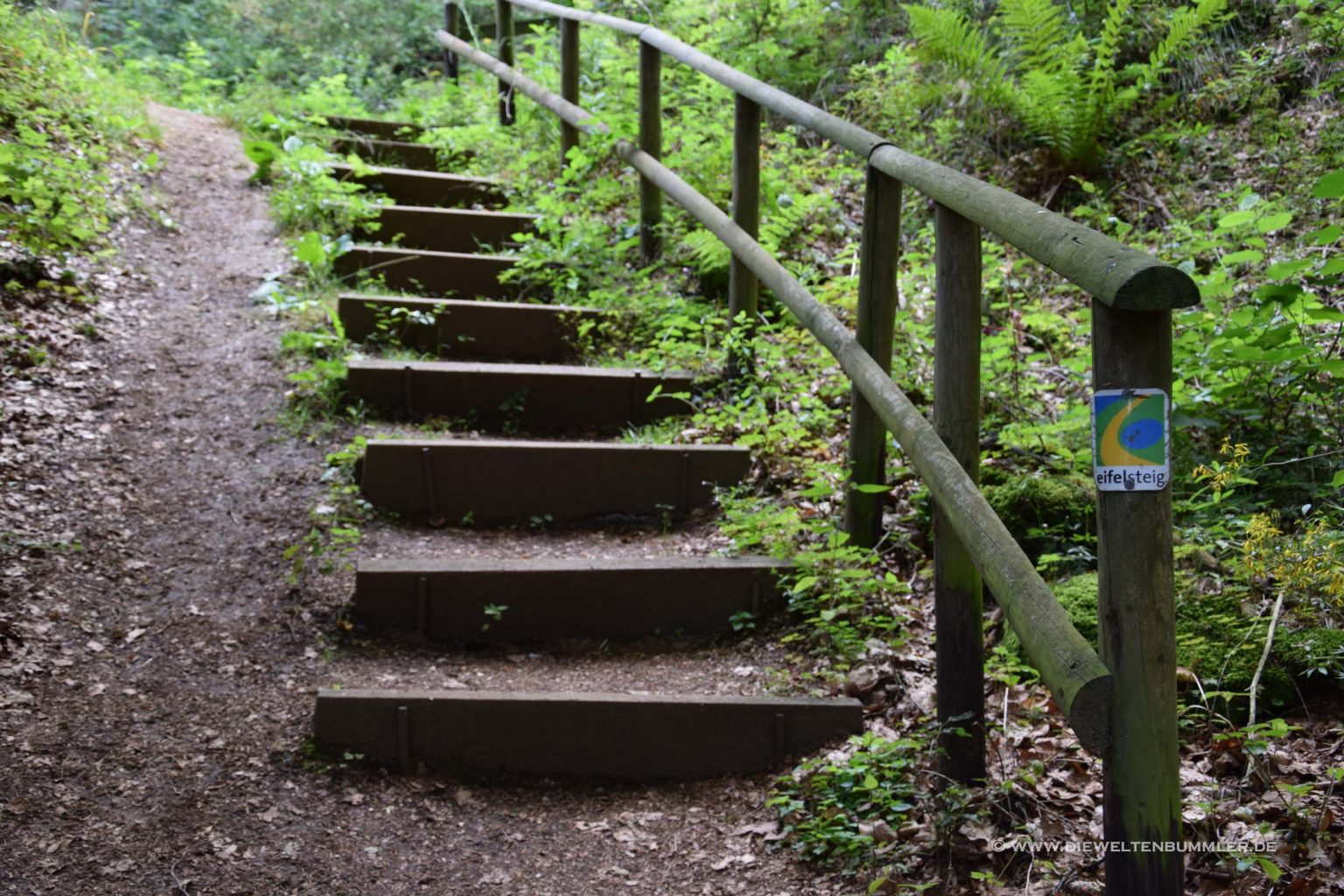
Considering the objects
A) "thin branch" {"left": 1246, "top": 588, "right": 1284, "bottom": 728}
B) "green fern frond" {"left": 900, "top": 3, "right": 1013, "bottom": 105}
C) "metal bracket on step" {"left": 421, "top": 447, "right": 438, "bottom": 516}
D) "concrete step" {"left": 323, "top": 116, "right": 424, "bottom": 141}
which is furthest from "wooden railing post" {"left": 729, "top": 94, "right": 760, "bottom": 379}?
"concrete step" {"left": 323, "top": 116, "right": 424, "bottom": 141}

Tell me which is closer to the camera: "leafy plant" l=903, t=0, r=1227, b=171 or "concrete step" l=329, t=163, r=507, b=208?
"leafy plant" l=903, t=0, r=1227, b=171

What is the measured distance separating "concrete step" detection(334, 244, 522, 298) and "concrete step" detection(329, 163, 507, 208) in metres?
0.91

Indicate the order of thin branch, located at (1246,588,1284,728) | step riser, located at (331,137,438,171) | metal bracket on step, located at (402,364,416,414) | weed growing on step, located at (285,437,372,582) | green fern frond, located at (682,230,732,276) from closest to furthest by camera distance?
1. thin branch, located at (1246,588,1284,728)
2. weed growing on step, located at (285,437,372,582)
3. metal bracket on step, located at (402,364,416,414)
4. green fern frond, located at (682,230,732,276)
5. step riser, located at (331,137,438,171)

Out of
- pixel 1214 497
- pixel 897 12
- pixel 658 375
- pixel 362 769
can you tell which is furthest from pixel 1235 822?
pixel 897 12

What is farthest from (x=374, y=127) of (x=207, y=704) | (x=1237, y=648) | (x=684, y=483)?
(x=1237, y=648)

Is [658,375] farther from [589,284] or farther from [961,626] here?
[961,626]

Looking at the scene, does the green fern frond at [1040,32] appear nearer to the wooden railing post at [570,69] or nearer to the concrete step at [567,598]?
the wooden railing post at [570,69]

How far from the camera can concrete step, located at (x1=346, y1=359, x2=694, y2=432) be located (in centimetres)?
450

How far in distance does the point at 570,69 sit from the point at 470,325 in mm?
2039

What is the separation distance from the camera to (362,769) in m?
3.05

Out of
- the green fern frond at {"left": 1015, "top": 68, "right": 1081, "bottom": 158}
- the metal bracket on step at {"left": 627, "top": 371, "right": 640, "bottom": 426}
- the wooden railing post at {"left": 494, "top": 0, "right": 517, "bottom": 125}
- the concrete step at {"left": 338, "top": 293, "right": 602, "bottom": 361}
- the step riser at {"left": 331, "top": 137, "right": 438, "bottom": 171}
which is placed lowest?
the metal bracket on step at {"left": 627, "top": 371, "right": 640, "bottom": 426}

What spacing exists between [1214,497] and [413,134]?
6.07 metres

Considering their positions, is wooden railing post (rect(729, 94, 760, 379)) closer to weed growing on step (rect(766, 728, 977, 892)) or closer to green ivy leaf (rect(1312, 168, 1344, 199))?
weed growing on step (rect(766, 728, 977, 892))

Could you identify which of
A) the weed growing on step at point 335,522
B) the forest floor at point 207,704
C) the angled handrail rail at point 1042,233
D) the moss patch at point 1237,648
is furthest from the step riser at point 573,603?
the angled handrail rail at point 1042,233
